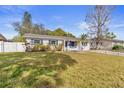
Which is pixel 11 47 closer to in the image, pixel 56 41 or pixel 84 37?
pixel 56 41

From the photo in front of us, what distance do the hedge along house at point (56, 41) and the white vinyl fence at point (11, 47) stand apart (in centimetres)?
132

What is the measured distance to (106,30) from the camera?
2773 cm

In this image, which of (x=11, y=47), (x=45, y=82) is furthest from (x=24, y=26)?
(x=45, y=82)

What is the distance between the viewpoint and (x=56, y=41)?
2241 centimetres

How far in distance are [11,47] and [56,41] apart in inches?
286

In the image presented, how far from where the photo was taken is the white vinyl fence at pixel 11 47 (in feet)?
55.2

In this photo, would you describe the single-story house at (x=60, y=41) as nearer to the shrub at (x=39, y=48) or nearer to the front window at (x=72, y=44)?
the front window at (x=72, y=44)

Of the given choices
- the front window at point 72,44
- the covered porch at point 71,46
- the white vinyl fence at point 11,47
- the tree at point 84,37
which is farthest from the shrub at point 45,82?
the tree at point 84,37

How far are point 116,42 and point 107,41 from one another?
3.42 m

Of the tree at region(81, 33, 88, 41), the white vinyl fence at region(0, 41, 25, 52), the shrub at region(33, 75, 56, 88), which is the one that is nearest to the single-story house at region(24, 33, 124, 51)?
the tree at region(81, 33, 88, 41)

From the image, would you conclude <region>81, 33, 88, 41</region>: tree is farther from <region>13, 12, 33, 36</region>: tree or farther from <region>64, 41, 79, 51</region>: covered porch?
<region>13, 12, 33, 36</region>: tree

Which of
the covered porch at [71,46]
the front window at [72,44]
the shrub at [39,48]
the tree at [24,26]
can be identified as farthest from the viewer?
the tree at [24,26]
